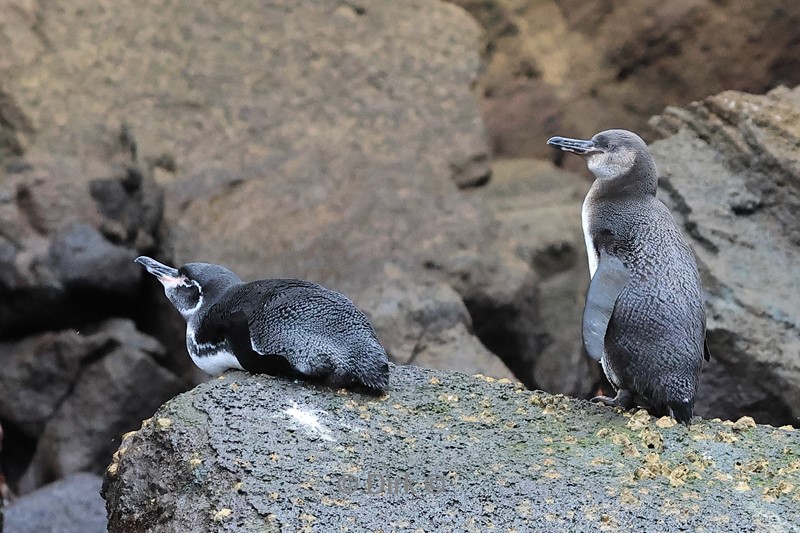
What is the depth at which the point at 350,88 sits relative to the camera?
7.52 m

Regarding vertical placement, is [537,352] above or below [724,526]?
below

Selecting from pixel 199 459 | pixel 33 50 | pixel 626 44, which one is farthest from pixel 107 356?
pixel 626 44

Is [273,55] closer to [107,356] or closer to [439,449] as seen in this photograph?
[107,356]

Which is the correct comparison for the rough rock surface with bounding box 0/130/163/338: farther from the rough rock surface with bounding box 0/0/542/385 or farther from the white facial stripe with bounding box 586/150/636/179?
the white facial stripe with bounding box 586/150/636/179

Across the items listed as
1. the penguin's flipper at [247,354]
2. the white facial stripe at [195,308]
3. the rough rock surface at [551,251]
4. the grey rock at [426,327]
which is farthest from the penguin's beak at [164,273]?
the rough rock surface at [551,251]

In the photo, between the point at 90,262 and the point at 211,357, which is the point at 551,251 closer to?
the point at 90,262

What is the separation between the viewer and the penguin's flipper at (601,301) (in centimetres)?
391

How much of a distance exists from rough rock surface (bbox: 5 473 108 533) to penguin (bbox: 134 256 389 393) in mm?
1505

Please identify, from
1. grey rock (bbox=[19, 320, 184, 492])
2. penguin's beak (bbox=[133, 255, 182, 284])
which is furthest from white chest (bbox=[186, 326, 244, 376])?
grey rock (bbox=[19, 320, 184, 492])

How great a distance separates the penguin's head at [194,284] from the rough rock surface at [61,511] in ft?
4.49

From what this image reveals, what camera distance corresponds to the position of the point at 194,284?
175 inches

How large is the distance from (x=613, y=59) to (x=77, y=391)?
4419 mm

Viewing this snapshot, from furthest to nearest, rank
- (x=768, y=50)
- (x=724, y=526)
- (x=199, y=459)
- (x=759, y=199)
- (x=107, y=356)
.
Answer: (x=768, y=50)
(x=107, y=356)
(x=759, y=199)
(x=199, y=459)
(x=724, y=526)

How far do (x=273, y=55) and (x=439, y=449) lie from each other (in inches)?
180
